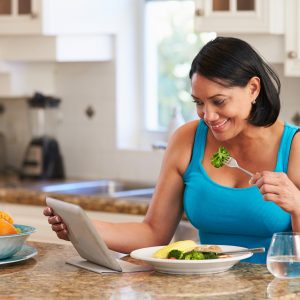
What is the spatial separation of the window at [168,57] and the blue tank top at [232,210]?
1884mm

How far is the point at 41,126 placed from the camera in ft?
15.8

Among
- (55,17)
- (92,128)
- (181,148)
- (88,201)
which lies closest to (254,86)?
(181,148)

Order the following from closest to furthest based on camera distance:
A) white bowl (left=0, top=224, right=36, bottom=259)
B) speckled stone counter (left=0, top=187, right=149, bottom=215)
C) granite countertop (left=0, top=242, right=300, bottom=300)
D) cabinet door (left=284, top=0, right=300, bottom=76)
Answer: granite countertop (left=0, top=242, right=300, bottom=300) → white bowl (left=0, top=224, right=36, bottom=259) → cabinet door (left=284, top=0, right=300, bottom=76) → speckled stone counter (left=0, top=187, right=149, bottom=215)

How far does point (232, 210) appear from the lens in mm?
2582

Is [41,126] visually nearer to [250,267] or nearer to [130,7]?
[130,7]

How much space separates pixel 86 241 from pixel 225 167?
568 millimetres

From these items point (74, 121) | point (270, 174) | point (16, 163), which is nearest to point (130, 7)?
point (74, 121)

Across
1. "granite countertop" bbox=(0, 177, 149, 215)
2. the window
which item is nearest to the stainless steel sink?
"granite countertop" bbox=(0, 177, 149, 215)

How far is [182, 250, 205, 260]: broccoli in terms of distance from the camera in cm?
218

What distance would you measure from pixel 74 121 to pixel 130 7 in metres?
0.66

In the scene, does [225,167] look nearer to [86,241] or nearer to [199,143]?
[199,143]

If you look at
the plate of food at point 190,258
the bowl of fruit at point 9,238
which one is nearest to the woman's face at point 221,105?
the plate of food at point 190,258

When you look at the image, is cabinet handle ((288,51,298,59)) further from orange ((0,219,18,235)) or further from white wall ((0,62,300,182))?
orange ((0,219,18,235))

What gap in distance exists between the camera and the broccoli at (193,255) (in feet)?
7.16
